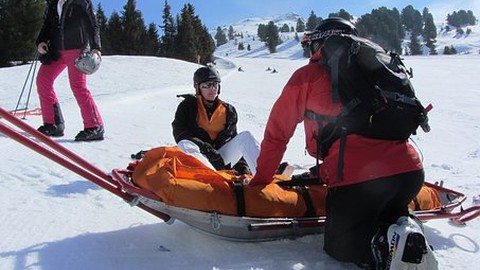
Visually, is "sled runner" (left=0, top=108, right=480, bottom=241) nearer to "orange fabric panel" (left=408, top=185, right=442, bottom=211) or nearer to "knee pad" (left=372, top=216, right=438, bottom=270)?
"orange fabric panel" (left=408, top=185, right=442, bottom=211)

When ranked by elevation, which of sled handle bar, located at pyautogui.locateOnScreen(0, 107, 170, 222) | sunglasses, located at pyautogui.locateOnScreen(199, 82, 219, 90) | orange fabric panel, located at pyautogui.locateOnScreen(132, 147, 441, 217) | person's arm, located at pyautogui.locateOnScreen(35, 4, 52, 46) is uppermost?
person's arm, located at pyautogui.locateOnScreen(35, 4, 52, 46)

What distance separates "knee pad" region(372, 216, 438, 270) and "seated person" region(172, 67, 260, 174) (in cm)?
184

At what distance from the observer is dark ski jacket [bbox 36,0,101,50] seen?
5.40m

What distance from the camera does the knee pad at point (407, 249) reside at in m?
2.21

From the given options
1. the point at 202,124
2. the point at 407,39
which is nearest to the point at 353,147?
the point at 202,124

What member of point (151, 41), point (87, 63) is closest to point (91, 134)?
point (87, 63)

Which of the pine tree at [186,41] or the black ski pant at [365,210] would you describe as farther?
the pine tree at [186,41]

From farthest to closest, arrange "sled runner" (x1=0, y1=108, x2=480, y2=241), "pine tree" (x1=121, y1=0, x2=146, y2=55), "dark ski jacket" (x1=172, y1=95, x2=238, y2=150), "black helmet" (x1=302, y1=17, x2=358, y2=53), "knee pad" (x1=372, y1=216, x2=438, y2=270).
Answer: "pine tree" (x1=121, y1=0, x2=146, y2=55) < "dark ski jacket" (x1=172, y1=95, x2=238, y2=150) < "black helmet" (x1=302, y1=17, x2=358, y2=53) < "sled runner" (x1=0, y1=108, x2=480, y2=241) < "knee pad" (x1=372, y1=216, x2=438, y2=270)

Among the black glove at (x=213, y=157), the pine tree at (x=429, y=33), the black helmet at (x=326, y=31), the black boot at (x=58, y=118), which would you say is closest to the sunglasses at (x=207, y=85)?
the black glove at (x=213, y=157)

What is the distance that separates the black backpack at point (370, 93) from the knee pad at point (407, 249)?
0.43m

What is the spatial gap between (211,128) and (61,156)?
187cm

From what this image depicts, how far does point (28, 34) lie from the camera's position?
30625 mm

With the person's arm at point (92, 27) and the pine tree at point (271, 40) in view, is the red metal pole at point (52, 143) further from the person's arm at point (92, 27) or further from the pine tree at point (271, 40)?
the pine tree at point (271, 40)

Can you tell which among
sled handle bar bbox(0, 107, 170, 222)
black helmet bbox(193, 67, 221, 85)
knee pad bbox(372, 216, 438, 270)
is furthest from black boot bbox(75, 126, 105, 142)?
knee pad bbox(372, 216, 438, 270)
